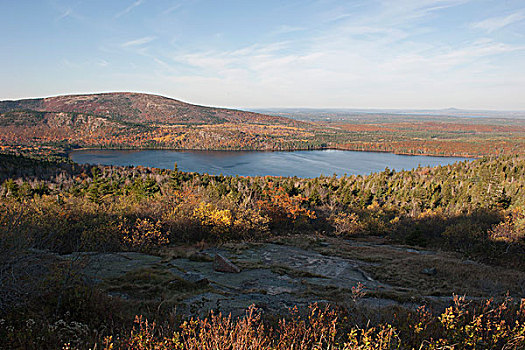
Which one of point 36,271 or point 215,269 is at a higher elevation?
point 36,271

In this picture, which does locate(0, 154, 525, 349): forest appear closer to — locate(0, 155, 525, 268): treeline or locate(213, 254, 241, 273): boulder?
locate(0, 155, 525, 268): treeline

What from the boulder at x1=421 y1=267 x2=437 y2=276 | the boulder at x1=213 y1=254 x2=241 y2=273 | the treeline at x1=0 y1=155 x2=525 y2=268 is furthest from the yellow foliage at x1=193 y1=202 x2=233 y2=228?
the boulder at x1=421 y1=267 x2=437 y2=276

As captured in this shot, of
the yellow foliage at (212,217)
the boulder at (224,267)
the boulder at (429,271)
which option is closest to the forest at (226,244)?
the yellow foliage at (212,217)

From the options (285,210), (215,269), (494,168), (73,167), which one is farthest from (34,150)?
(494,168)

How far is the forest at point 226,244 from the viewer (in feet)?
14.4

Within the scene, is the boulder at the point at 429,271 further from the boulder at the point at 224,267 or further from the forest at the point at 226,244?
the boulder at the point at 224,267

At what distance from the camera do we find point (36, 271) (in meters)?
6.13

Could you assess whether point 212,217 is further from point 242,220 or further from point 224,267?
point 224,267

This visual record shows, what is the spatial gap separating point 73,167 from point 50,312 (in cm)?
13382

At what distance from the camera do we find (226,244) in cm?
1917

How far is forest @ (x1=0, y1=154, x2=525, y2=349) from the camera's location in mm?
4391

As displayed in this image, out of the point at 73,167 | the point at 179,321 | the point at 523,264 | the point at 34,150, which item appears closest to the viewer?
the point at 179,321

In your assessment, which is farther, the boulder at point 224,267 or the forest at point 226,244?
the boulder at point 224,267

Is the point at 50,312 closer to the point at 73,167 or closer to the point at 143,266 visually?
the point at 143,266
